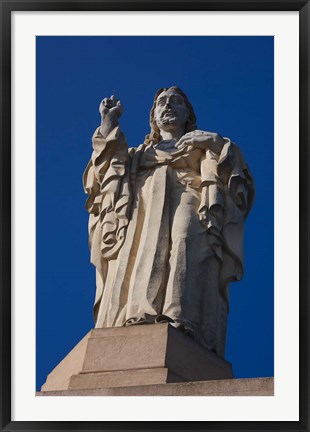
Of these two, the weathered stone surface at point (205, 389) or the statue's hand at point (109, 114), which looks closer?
the weathered stone surface at point (205, 389)

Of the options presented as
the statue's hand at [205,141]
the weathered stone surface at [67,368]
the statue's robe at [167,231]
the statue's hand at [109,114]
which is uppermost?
the statue's hand at [109,114]

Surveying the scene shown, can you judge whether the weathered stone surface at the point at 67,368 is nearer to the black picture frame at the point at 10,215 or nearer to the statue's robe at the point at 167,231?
the statue's robe at the point at 167,231

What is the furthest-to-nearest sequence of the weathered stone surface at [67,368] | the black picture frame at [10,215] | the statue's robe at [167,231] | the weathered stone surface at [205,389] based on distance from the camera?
the statue's robe at [167,231], the weathered stone surface at [67,368], the weathered stone surface at [205,389], the black picture frame at [10,215]

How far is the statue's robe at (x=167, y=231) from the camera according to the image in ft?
56.5

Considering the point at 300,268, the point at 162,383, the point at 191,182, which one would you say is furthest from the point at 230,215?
the point at 300,268

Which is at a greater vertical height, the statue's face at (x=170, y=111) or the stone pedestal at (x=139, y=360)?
the statue's face at (x=170, y=111)

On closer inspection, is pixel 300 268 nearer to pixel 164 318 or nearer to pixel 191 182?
pixel 164 318

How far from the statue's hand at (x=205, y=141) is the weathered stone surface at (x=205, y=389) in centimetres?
430

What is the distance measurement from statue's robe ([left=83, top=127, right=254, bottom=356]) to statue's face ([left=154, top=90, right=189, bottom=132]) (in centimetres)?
50

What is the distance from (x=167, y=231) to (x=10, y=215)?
13.6 ft

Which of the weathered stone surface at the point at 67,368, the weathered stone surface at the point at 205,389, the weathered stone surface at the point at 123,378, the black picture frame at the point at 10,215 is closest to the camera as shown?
the black picture frame at the point at 10,215

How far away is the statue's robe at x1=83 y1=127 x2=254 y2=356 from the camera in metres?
17.2

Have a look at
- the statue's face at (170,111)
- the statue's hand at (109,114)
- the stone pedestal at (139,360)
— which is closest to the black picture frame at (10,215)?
the stone pedestal at (139,360)

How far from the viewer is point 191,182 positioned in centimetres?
1850
